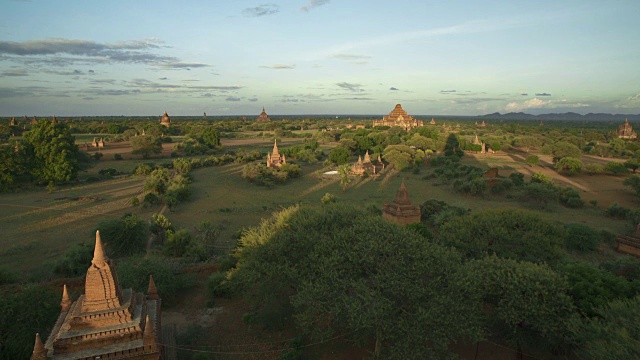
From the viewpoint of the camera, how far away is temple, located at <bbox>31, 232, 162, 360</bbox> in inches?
326

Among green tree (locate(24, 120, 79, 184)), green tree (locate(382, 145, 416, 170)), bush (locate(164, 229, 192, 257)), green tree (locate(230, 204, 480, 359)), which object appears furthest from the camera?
green tree (locate(382, 145, 416, 170))

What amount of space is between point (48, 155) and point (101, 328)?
3337 centimetres

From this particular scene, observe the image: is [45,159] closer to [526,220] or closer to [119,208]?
[119,208]

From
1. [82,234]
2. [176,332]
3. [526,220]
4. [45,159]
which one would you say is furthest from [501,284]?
[45,159]

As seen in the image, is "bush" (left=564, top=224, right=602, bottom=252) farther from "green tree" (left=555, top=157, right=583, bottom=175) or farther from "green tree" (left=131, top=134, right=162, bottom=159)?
"green tree" (left=131, top=134, right=162, bottom=159)

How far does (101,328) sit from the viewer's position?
8570 millimetres

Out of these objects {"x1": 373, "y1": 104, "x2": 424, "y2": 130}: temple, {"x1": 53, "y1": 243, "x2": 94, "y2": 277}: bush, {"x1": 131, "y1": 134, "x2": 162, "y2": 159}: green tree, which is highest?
{"x1": 373, "y1": 104, "x2": 424, "y2": 130}: temple

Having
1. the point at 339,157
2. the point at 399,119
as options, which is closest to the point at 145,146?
the point at 339,157

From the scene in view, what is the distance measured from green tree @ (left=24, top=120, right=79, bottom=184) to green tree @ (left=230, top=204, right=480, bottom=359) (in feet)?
96.1

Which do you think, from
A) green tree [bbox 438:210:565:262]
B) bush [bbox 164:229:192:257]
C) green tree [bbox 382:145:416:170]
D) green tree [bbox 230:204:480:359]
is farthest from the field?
green tree [bbox 438:210:565:262]

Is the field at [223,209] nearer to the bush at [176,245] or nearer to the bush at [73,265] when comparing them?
the bush at [73,265]

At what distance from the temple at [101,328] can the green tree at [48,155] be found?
102ft

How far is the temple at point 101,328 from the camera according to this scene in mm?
8289

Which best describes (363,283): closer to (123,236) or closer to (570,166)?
(123,236)
